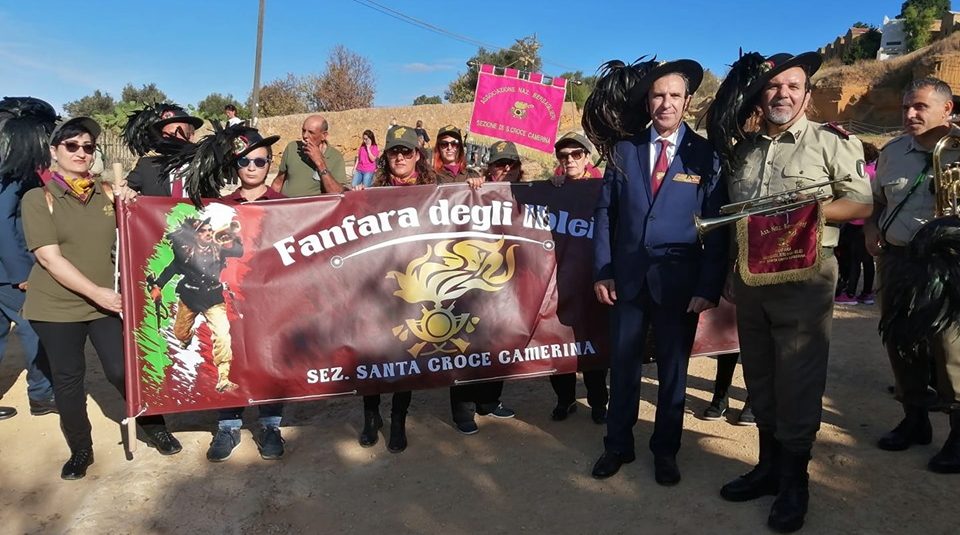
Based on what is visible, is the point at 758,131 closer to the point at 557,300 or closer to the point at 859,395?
the point at 557,300

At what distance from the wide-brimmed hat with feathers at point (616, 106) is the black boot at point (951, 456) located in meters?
2.44

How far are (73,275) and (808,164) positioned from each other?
3950 millimetres

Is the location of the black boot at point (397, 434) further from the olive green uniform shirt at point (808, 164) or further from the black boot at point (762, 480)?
the olive green uniform shirt at point (808, 164)

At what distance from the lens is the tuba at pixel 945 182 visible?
3.29m

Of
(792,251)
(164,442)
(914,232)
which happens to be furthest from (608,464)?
(164,442)

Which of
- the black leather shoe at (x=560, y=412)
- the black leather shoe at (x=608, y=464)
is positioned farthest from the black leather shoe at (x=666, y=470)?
the black leather shoe at (x=560, y=412)

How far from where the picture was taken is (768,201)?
9.95 feet

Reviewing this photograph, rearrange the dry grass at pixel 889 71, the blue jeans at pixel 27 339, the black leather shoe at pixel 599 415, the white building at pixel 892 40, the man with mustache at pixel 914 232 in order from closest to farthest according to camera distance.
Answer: the man with mustache at pixel 914 232
the black leather shoe at pixel 599 415
the blue jeans at pixel 27 339
the dry grass at pixel 889 71
the white building at pixel 892 40

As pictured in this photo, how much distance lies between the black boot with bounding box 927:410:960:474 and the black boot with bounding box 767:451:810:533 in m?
1.00

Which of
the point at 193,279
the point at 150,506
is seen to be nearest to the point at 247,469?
the point at 150,506

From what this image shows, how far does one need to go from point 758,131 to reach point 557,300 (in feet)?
5.26

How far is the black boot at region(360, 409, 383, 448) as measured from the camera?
411cm

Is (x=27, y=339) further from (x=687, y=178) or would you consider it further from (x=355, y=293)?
(x=687, y=178)

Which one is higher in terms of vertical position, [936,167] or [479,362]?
[936,167]
